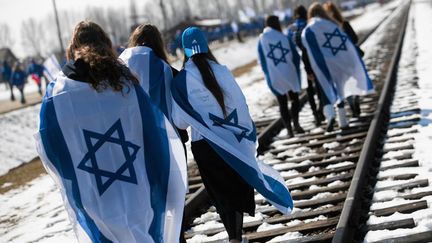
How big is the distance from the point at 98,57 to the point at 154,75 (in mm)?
1106

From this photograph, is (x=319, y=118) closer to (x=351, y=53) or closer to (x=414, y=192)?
(x=351, y=53)

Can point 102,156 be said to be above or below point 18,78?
above

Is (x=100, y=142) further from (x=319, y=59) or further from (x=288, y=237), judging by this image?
(x=319, y=59)

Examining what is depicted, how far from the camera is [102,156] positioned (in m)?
3.90

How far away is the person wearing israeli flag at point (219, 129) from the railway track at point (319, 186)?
2.47ft

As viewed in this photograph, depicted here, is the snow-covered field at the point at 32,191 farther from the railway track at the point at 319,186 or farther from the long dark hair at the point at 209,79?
the long dark hair at the point at 209,79

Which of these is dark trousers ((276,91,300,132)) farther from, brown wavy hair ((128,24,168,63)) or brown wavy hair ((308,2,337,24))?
brown wavy hair ((128,24,168,63))

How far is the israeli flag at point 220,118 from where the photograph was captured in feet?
15.9

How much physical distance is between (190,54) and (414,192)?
273 centimetres

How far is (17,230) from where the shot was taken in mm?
7773

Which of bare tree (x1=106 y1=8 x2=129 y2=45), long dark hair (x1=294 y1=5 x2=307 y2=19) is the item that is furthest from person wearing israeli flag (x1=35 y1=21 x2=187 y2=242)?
bare tree (x1=106 y1=8 x2=129 y2=45)

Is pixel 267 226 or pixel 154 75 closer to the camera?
pixel 154 75

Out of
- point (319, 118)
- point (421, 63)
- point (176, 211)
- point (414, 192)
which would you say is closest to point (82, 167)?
point (176, 211)

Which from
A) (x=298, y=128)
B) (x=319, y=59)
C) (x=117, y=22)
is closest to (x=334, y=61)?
(x=319, y=59)
